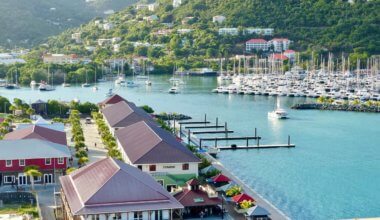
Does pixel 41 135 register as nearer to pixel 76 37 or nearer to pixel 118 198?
pixel 118 198

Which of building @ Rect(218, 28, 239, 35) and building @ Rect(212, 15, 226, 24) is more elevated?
building @ Rect(212, 15, 226, 24)

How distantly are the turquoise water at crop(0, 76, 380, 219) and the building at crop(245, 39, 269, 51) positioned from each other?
3634 cm

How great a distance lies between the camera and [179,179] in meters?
25.8

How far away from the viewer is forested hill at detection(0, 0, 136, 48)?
393ft

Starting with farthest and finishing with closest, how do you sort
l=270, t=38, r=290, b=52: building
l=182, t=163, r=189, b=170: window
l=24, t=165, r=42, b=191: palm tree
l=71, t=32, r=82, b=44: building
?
1. l=71, t=32, r=82, b=44: building
2. l=270, t=38, r=290, b=52: building
3. l=182, t=163, r=189, b=170: window
4. l=24, t=165, r=42, b=191: palm tree

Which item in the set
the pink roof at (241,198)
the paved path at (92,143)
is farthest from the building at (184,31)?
the pink roof at (241,198)

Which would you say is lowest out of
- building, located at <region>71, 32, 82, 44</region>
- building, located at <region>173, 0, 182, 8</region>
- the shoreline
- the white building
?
the shoreline

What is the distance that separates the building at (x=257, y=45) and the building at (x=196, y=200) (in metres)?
76.8

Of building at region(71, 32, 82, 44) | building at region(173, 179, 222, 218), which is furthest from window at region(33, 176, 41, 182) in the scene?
building at region(71, 32, 82, 44)

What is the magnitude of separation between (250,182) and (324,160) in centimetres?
696

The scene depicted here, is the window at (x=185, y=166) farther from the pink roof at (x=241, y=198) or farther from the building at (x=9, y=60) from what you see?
the building at (x=9, y=60)

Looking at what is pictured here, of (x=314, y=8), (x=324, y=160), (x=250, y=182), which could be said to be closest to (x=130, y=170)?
(x=250, y=182)

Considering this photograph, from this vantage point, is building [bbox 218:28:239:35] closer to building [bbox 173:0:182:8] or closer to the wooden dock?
building [bbox 173:0:182:8]

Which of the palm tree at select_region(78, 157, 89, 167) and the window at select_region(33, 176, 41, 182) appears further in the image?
the palm tree at select_region(78, 157, 89, 167)
